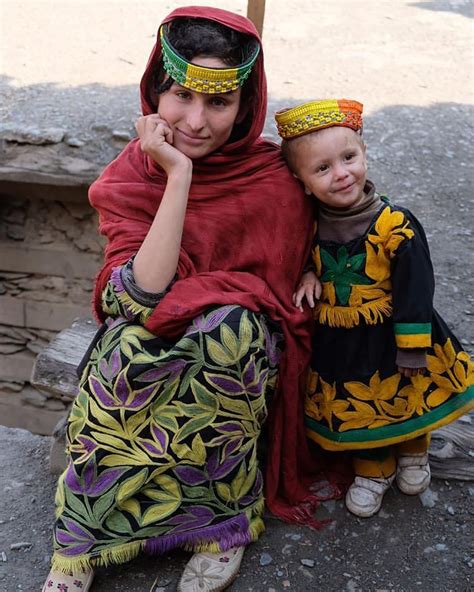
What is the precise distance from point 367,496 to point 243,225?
932 millimetres

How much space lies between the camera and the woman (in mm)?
1930

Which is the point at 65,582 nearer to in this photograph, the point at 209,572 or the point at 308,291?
the point at 209,572

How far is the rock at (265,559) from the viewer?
2209mm

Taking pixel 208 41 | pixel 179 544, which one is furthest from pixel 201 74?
pixel 179 544

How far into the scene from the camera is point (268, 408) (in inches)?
88.3

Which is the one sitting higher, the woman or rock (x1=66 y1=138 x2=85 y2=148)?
the woman

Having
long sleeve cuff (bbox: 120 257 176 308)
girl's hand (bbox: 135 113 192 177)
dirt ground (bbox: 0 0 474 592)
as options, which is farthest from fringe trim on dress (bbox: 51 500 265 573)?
girl's hand (bbox: 135 113 192 177)

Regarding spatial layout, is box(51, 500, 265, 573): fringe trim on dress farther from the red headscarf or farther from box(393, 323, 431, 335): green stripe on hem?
box(393, 323, 431, 335): green stripe on hem

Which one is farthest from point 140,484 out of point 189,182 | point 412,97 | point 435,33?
point 435,33

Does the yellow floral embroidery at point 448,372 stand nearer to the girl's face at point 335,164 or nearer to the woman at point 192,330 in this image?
the woman at point 192,330

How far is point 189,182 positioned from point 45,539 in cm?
124

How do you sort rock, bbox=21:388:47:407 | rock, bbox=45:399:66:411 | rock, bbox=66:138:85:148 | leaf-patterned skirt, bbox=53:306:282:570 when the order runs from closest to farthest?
leaf-patterned skirt, bbox=53:306:282:570 → rock, bbox=66:138:85:148 → rock, bbox=45:399:66:411 → rock, bbox=21:388:47:407

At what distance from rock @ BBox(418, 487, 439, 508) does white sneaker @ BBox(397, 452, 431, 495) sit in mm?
51

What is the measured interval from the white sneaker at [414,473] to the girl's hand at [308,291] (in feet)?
2.04
